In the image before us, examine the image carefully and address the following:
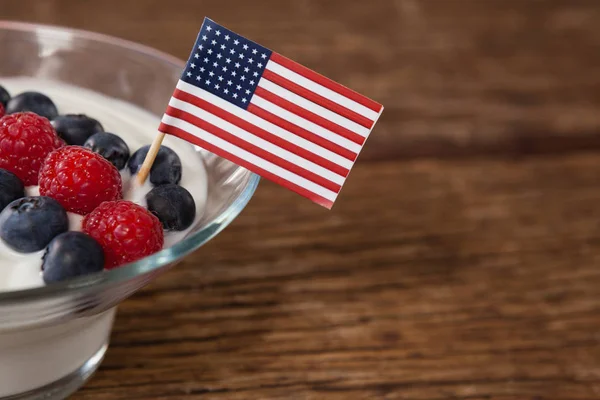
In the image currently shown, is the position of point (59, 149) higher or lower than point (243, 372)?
higher

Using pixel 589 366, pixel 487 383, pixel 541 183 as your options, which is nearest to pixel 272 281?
pixel 487 383

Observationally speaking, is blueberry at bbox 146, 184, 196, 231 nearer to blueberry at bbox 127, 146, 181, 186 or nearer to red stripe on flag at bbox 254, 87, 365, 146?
blueberry at bbox 127, 146, 181, 186

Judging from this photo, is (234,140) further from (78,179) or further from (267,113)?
(78,179)

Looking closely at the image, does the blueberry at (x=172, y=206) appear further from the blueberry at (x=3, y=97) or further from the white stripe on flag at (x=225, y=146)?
the blueberry at (x=3, y=97)

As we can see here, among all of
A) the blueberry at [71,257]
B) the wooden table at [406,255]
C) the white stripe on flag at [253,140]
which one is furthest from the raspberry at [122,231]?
the wooden table at [406,255]

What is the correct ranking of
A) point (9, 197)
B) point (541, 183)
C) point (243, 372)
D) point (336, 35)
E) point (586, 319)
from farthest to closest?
point (336, 35), point (541, 183), point (586, 319), point (243, 372), point (9, 197)

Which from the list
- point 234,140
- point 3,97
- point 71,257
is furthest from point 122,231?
point 3,97

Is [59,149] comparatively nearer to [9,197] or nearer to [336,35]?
[9,197]
